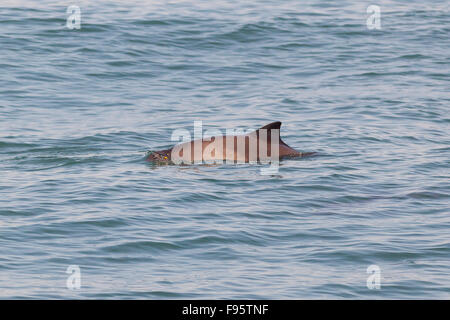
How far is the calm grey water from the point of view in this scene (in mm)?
9938

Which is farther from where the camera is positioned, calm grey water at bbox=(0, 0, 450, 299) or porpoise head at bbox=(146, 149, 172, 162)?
porpoise head at bbox=(146, 149, 172, 162)

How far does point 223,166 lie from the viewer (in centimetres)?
1499

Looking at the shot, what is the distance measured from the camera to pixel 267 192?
13398mm

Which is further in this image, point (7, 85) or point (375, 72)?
point (375, 72)

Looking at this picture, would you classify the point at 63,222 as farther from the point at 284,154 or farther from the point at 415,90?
the point at 415,90

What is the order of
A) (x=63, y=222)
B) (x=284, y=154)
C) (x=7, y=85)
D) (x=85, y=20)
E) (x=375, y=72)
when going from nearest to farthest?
(x=63, y=222), (x=284, y=154), (x=7, y=85), (x=375, y=72), (x=85, y=20)

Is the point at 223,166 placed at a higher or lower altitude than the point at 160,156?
lower

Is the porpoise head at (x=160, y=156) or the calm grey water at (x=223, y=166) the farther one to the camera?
the porpoise head at (x=160, y=156)

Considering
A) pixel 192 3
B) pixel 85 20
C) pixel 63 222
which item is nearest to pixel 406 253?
pixel 63 222

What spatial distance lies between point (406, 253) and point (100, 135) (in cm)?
825

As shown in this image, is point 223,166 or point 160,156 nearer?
point 223,166

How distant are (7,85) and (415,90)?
403 inches

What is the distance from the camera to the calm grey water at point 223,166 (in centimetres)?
994
